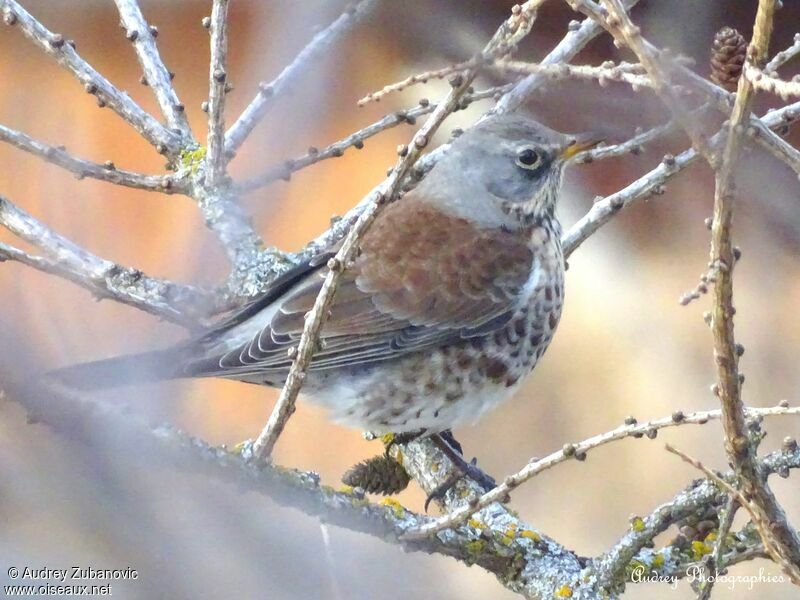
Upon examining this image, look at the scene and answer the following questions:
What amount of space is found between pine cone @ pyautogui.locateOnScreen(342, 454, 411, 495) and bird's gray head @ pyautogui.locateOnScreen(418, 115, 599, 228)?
85cm

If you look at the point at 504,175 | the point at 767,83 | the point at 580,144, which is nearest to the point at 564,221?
the point at 504,175

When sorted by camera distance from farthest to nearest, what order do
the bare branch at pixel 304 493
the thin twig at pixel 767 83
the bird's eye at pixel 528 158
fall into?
the bird's eye at pixel 528 158 < the thin twig at pixel 767 83 < the bare branch at pixel 304 493

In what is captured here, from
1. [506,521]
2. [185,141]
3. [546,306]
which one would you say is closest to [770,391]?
[546,306]

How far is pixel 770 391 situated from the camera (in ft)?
16.6

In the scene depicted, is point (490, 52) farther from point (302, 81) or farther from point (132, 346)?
point (302, 81)

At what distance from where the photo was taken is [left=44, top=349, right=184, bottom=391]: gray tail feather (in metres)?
1.62

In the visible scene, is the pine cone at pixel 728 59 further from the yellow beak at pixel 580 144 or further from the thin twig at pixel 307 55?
the thin twig at pixel 307 55

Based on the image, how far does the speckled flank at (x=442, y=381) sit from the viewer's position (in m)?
3.03

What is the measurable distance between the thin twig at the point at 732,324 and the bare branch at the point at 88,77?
2.10 meters

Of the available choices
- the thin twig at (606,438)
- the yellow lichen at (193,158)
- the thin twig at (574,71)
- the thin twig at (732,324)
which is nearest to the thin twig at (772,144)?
the thin twig at (732,324)

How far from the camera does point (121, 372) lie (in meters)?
2.15

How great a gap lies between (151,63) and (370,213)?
1677 mm

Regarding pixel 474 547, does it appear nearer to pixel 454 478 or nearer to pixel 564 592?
pixel 564 592

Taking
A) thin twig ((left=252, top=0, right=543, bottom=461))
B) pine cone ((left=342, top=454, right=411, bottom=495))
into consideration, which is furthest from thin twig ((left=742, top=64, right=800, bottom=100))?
pine cone ((left=342, top=454, right=411, bottom=495))
